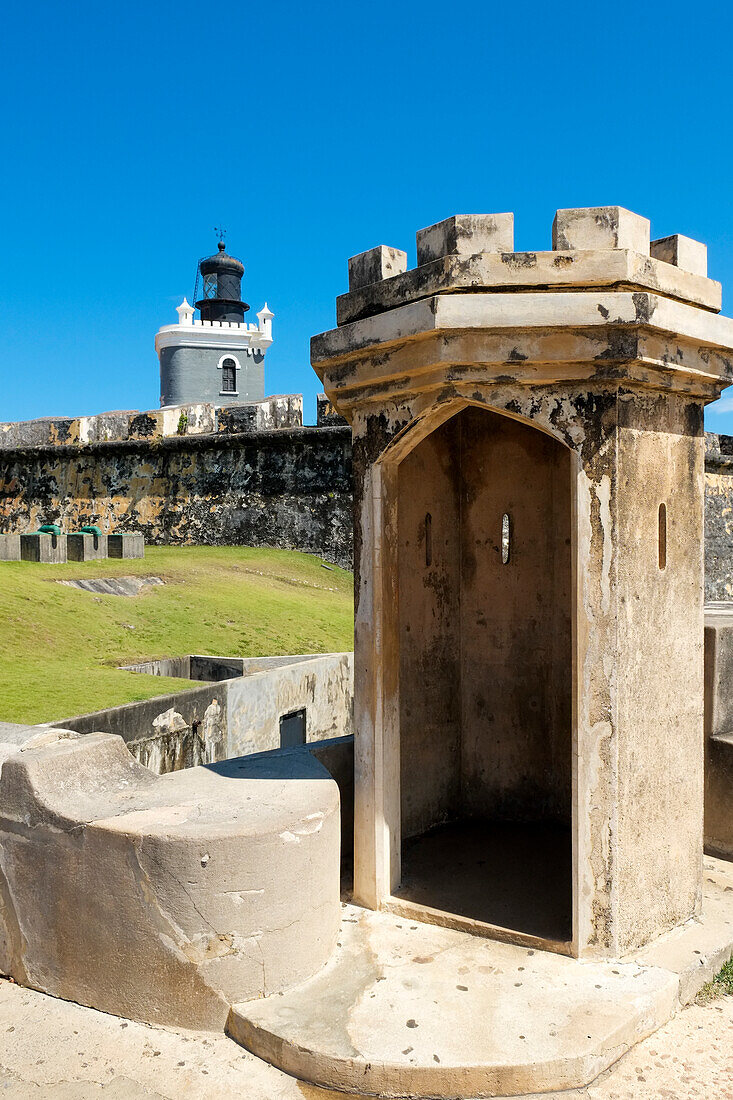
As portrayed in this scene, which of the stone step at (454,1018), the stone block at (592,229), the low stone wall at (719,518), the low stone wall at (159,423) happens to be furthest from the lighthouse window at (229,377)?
the stone step at (454,1018)

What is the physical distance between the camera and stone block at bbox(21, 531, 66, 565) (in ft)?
35.9

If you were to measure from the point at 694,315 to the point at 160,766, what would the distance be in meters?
4.23

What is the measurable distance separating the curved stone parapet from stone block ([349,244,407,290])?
1.92 meters

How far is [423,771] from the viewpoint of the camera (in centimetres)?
425

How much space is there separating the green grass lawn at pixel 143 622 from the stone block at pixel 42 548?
33 cm

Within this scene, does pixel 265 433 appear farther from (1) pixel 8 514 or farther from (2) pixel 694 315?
(2) pixel 694 315

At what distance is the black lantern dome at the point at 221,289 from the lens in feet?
112

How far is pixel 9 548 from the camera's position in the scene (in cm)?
1110

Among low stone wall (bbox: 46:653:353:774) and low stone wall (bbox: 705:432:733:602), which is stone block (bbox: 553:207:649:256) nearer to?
low stone wall (bbox: 46:653:353:774)

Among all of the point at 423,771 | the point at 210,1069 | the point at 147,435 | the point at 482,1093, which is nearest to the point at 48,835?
the point at 210,1069

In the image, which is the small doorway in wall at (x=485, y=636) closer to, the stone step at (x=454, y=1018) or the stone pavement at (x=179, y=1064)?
the stone step at (x=454, y=1018)

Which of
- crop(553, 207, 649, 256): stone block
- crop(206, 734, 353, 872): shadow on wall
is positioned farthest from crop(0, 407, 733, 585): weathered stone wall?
crop(553, 207, 649, 256): stone block

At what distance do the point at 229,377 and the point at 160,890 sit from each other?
29.5m

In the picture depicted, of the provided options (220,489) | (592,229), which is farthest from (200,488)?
(592,229)
